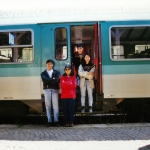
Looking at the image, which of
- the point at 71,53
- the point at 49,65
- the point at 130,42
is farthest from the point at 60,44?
the point at 130,42

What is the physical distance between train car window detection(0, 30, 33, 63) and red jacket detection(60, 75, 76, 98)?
118cm

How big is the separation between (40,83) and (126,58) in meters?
2.49

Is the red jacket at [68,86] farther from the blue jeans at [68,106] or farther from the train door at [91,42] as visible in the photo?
the train door at [91,42]

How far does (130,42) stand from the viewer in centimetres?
802

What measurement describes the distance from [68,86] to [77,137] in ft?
5.40

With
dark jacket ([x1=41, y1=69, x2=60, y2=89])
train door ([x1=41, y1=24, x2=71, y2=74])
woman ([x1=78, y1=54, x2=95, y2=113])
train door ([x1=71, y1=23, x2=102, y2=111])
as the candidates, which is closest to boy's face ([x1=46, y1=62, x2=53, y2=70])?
dark jacket ([x1=41, y1=69, x2=60, y2=89])

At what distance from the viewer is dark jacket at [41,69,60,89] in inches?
300

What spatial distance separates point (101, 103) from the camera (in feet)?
26.3

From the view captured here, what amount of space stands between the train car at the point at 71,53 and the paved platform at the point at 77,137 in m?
0.91

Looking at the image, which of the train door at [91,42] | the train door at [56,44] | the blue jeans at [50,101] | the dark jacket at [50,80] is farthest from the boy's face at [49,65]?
the train door at [91,42]

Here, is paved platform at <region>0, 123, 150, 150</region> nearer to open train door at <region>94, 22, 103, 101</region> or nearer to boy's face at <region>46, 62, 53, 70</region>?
open train door at <region>94, 22, 103, 101</region>

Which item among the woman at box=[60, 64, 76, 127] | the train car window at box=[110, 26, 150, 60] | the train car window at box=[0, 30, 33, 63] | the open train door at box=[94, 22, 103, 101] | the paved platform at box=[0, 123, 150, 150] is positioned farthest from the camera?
the train car window at box=[0, 30, 33, 63]

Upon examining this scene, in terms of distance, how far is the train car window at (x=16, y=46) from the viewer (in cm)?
807
